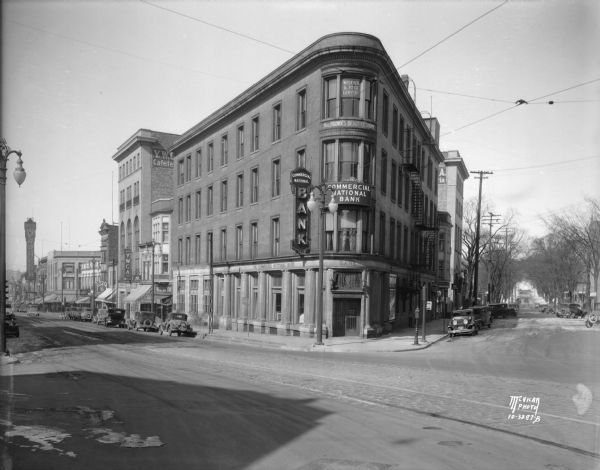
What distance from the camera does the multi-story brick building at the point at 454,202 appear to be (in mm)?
75062

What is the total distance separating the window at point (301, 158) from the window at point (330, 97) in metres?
A: 3.19

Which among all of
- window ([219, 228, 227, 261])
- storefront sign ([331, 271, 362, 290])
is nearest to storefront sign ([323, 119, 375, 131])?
storefront sign ([331, 271, 362, 290])

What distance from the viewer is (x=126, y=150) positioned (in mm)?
75500

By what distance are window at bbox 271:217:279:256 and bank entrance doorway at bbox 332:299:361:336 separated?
732 centimetres

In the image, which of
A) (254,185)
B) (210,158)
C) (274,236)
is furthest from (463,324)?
(210,158)

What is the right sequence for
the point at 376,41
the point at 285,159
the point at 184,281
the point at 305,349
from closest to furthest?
the point at 305,349
the point at 376,41
the point at 285,159
the point at 184,281

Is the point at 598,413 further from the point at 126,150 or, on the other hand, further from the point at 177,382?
the point at 126,150

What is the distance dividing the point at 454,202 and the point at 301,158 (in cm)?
4833

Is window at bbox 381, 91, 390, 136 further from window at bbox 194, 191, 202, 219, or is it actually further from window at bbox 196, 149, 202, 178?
window at bbox 194, 191, 202, 219

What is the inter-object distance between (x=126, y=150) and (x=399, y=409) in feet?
237

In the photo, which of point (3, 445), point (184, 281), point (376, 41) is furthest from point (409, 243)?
point (3, 445)

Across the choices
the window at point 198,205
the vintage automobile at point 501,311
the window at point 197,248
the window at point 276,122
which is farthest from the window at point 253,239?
the vintage automobile at point 501,311

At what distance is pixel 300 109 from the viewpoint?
34906mm

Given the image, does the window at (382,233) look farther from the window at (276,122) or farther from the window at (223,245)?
the window at (223,245)
